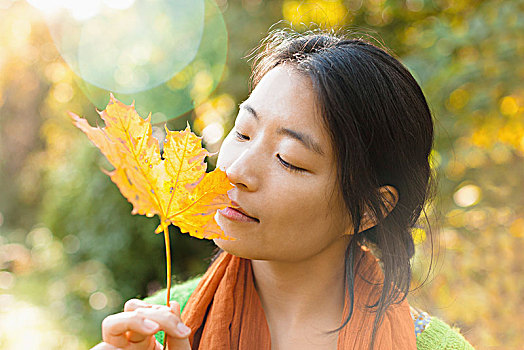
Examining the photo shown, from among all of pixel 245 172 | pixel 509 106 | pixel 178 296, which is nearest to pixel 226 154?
pixel 245 172

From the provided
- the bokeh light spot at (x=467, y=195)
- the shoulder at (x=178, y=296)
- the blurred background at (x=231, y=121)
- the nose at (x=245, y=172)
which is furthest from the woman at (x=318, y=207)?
the bokeh light spot at (x=467, y=195)

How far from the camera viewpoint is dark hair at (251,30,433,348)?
93 centimetres

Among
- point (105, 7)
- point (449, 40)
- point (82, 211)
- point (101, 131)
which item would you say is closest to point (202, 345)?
point (101, 131)

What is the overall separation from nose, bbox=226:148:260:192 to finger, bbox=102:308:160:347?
0.30m

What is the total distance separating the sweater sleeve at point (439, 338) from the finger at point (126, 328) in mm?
785

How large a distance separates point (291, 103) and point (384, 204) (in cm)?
33

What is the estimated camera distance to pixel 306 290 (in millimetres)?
1062

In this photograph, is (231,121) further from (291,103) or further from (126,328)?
(126,328)

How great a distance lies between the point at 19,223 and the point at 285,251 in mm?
7385

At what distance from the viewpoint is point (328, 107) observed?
91cm

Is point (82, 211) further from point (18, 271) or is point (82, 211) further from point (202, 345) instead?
point (18, 271)

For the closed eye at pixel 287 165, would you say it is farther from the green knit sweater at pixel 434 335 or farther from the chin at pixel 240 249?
the green knit sweater at pixel 434 335

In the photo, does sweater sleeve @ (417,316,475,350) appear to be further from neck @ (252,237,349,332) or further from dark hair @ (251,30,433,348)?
neck @ (252,237,349,332)

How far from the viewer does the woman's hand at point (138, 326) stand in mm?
671
